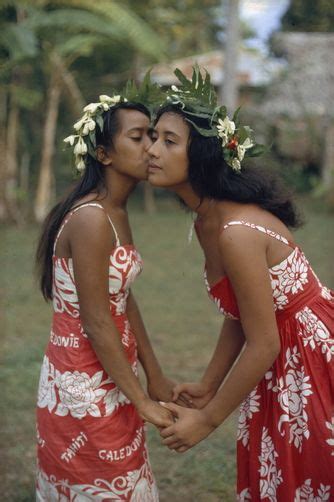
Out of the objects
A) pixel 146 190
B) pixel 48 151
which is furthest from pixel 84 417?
pixel 146 190

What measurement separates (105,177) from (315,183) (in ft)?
43.3

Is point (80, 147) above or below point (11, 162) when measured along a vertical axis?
above

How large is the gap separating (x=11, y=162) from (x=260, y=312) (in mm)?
9910

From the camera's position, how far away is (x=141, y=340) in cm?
299

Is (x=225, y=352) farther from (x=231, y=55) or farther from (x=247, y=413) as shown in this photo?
(x=231, y=55)

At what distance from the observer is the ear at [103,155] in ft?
8.98

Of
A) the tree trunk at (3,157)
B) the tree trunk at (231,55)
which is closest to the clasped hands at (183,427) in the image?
the tree trunk at (3,157)

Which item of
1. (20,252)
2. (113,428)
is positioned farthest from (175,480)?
(20,252)

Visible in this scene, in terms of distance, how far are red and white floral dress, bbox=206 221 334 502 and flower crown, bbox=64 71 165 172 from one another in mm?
739

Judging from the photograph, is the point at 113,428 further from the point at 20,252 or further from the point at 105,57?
the point at 105,57

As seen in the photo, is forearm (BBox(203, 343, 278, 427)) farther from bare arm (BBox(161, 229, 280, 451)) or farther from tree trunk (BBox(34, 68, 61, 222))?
tree trunk (BBox(34, 68, 61, 222))

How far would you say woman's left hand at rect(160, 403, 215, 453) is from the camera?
8.52 feet

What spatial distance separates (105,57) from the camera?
558 inches

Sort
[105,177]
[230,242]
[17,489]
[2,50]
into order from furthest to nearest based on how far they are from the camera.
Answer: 1. [2,50]
2. [17,489]
3. [105,177]
4. [230,242]
